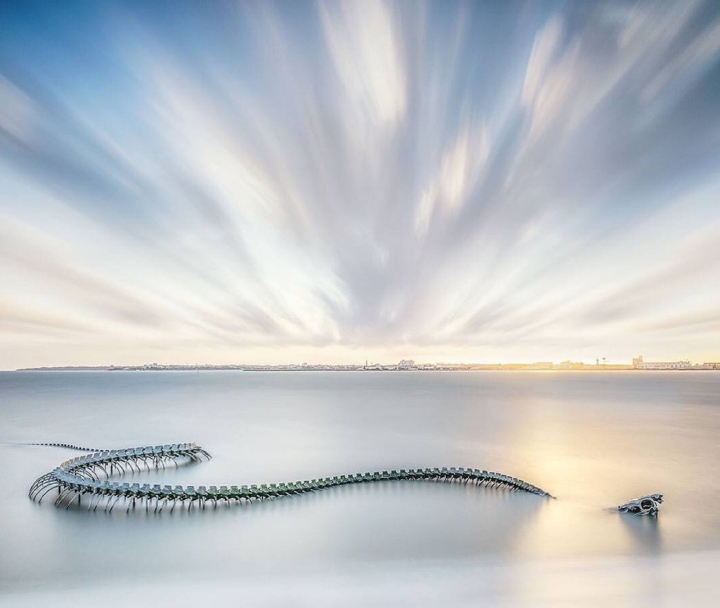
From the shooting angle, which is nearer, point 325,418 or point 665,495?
point 665,495

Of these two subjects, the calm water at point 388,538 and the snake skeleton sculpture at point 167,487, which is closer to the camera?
the calm water at point 388,538

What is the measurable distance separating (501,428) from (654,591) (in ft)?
175

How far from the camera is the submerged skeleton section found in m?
29.1

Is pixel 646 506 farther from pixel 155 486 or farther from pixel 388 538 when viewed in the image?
pixel 155 486

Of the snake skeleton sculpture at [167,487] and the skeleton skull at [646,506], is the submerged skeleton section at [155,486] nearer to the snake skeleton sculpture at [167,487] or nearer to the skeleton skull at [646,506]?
the snake skeleton sculpture at [167,487]

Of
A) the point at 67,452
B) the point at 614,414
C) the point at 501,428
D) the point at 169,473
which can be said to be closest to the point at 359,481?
the point at 169,473

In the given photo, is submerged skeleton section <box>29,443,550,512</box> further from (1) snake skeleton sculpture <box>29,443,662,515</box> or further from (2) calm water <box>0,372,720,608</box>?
(2) calm water <box>0,372,720,608</box>

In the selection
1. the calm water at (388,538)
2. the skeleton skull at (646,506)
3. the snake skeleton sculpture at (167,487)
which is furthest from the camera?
the snake skeleton sculpture at (167,487)

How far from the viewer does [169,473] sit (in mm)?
38781

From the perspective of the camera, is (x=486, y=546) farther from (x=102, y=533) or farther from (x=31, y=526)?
(x=31, y=526)

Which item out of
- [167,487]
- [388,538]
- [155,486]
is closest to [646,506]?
[388,538]

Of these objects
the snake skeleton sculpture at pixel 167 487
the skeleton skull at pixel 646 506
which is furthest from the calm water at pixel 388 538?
the snake skeleton sculpture at pixel 167 487

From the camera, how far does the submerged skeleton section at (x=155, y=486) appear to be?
29062mm

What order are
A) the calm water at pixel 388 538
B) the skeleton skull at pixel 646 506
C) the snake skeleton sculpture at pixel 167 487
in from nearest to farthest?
1. the calm water at pixel 388 538
2. the skeleton skull at pixel 646 506
3. the snake skeleton sculpture at pixel 167 487
